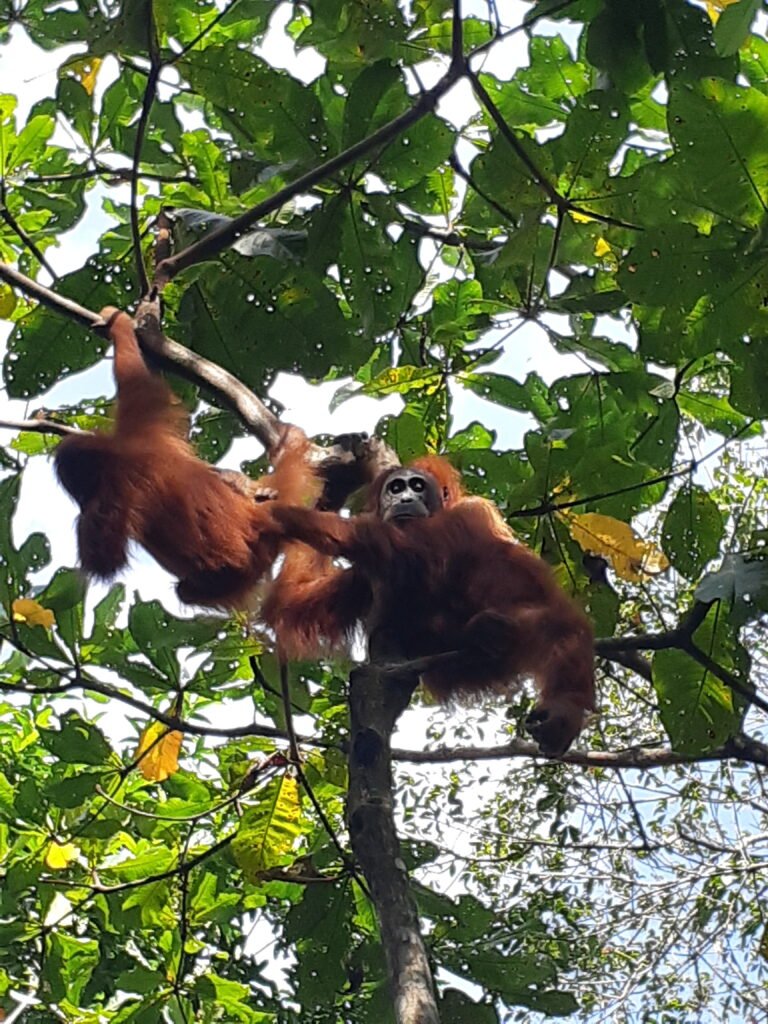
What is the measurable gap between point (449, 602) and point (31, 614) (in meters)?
1.07

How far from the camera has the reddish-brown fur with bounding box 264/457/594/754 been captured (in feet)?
9.43

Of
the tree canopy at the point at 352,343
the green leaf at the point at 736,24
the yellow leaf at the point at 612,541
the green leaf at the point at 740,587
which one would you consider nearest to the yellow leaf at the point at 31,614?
the tree canopy at the point at 352,343

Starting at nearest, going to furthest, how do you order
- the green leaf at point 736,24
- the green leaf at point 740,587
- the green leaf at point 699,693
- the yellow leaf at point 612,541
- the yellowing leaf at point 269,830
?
1. the green leaf at point 736,24
2. the green leaf at point 740,587
3. the green leaf at point 699,693
4. the yellow leaf at point 612,541
5. the yellowing leaf at point 269,830

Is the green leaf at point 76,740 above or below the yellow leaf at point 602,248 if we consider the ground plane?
below

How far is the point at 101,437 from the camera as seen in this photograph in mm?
3064

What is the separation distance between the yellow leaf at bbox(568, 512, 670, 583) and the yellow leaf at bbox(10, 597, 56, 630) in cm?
131

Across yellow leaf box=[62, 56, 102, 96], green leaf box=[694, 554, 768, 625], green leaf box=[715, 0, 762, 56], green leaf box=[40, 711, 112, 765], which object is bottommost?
green leaf box=[694, 554, 768, 625]

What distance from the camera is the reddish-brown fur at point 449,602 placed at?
9.43 feet

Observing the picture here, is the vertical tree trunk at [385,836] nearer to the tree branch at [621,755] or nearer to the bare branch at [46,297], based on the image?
the tree branch at [621,755]

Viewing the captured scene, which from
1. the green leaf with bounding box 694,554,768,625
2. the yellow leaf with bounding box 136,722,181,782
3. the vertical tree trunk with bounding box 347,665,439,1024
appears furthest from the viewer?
the yellow leaf with bounding box 136,722,181,782

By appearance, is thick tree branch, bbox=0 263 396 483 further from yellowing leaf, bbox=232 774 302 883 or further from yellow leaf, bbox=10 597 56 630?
yellowing leaf, bbox=232 774 302 883

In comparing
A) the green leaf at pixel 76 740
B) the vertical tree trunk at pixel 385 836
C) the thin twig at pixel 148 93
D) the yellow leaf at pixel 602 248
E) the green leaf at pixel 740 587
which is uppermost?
the yellow leaf at pixel 602 248

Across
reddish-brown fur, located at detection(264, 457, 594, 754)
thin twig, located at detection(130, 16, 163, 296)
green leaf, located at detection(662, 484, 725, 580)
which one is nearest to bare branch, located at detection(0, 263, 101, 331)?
thin twig, located at detection(130, 16, 163, 296)

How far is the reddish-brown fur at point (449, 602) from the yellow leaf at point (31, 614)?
598 mm
